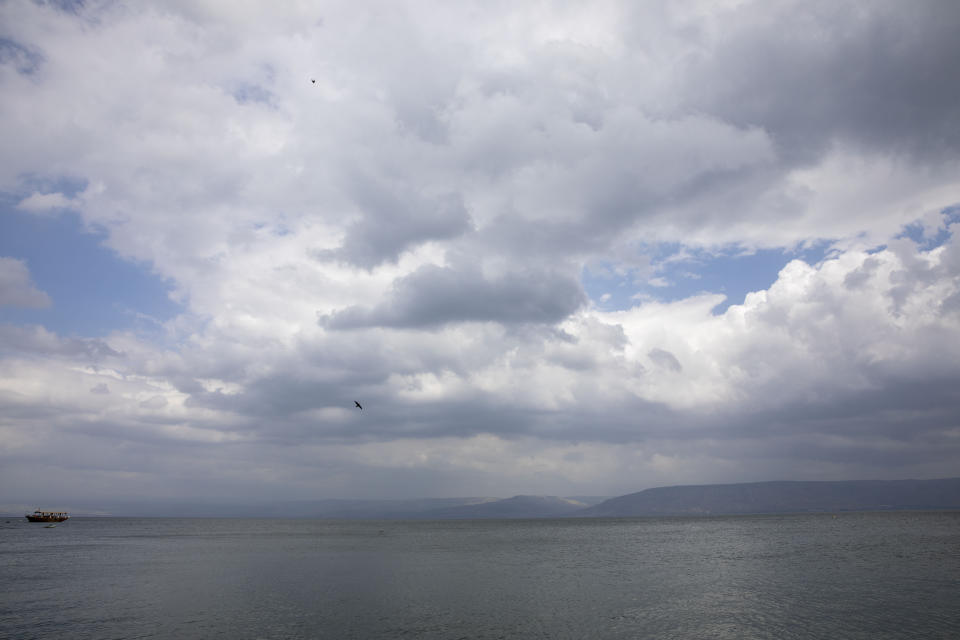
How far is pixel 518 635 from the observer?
1672 inches

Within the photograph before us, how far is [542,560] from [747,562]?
33551mm

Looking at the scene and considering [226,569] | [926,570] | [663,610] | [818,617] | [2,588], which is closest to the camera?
[818,617]

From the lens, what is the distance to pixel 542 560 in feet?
Result: 318

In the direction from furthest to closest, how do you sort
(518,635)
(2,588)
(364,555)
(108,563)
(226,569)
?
(364,555)
(108,563)
(226,569)
(2,588)
(518,635)

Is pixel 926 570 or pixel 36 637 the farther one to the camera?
pixel 926 570

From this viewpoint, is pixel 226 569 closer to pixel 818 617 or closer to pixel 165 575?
pixel 165 575

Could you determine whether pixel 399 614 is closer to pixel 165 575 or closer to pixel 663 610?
pixel 663 610

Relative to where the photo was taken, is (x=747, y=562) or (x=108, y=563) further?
(x=108, y=563)

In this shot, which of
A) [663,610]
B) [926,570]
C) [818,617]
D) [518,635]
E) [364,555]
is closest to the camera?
[518,635]

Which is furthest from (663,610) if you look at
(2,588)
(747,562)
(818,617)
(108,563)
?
(108,563)

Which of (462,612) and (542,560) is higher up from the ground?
(462,612)

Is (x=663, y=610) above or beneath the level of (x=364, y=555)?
above

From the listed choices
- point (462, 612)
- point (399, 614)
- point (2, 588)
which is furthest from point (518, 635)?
point (2, 588)

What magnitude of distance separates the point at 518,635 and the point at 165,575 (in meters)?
61.4
